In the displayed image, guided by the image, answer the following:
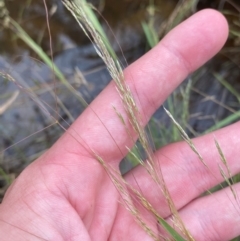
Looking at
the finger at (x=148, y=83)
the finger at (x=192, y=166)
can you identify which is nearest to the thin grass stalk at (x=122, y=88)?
the finger at (x=148, y=83)

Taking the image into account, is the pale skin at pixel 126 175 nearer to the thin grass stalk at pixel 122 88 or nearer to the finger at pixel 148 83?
the finger at pixel 148 83

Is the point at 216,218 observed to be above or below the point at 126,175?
below

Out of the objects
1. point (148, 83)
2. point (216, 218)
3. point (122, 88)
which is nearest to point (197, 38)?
point (148, 83)

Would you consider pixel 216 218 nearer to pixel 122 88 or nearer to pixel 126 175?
pixel 126 175

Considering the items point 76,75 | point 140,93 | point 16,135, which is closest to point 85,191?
point 140,93

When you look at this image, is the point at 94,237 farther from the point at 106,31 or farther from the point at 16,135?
the point at 106,31

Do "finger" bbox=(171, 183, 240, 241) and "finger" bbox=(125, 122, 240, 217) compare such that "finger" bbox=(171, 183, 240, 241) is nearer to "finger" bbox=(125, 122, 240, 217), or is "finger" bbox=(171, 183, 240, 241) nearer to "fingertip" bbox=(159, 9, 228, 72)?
"finger" bbox=(125, 122, 240, 217)
